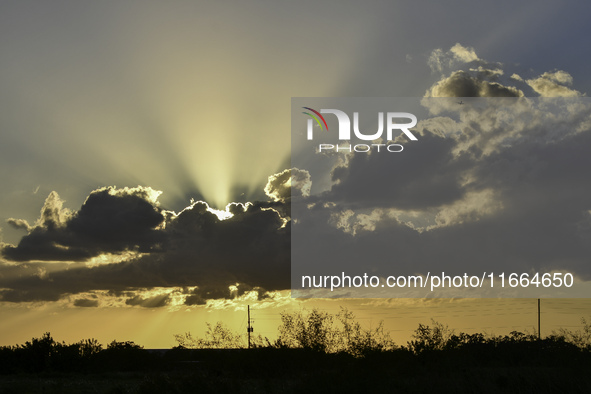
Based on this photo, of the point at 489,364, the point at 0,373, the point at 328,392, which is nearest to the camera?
the point at 328,392

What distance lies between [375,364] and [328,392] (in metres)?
8.05

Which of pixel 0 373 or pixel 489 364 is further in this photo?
pixel 0 373

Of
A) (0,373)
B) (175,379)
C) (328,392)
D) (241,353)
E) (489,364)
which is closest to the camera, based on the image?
(328,392)

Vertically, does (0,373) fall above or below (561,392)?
below

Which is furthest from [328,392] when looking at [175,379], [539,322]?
[539,322]

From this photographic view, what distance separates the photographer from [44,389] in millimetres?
32938

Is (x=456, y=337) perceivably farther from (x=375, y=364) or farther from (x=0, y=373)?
(x=0, y=373)

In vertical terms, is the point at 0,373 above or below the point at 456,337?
below

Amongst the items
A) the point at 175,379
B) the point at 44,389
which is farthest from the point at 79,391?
the point at 175,379

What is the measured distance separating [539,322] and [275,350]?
4847 cm

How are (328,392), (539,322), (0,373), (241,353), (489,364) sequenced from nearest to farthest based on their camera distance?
(328,392), (241,353), (489,364), (0,373), (539,322)

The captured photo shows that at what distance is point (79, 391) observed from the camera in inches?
1320

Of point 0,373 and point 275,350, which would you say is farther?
point 0,373

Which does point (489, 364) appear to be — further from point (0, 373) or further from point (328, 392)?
point (0, 373)
